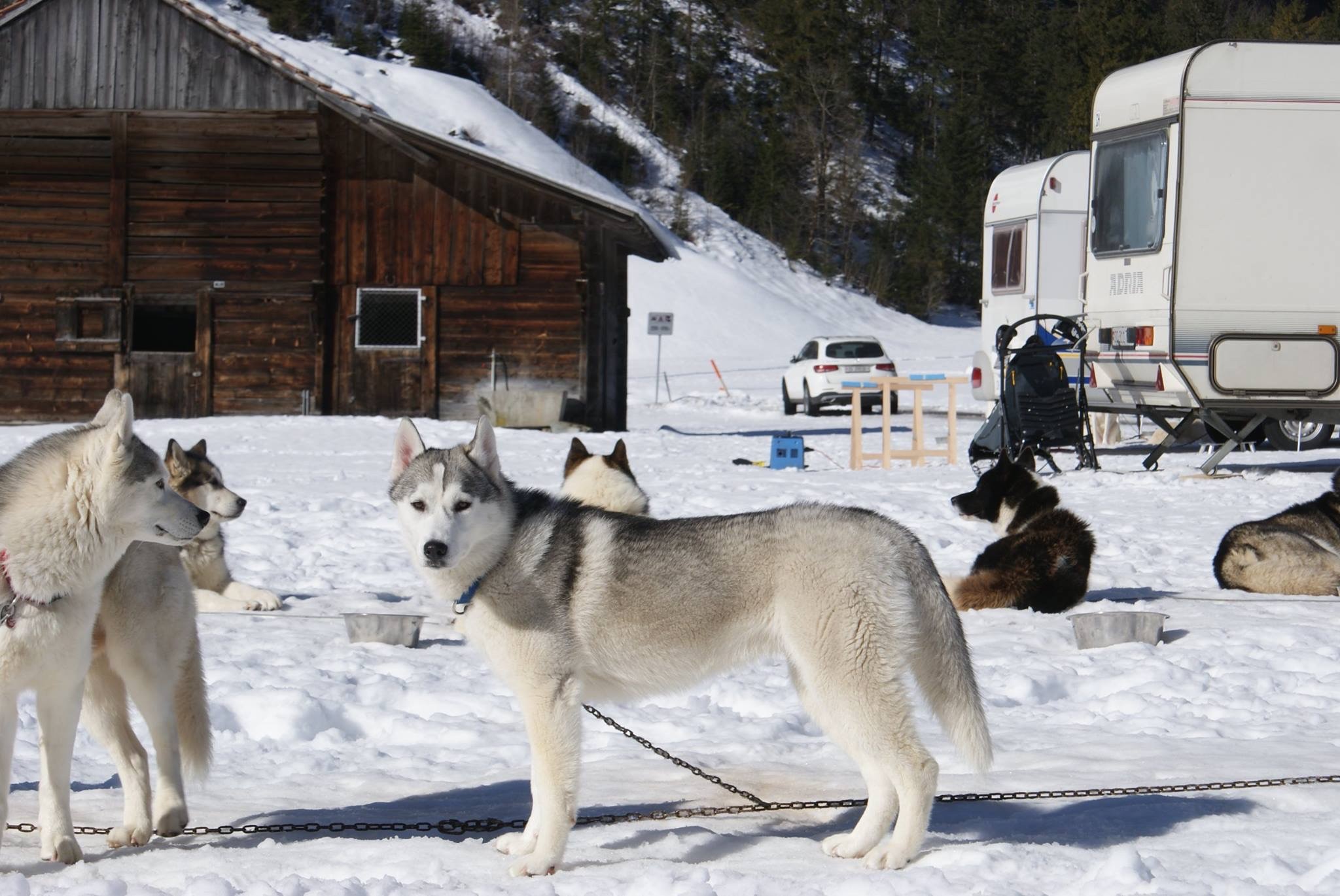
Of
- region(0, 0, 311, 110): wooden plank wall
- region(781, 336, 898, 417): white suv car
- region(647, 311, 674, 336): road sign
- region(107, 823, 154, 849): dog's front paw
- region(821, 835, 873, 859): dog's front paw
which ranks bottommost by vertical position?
region(107, 823, 154, 849): dog's front paw

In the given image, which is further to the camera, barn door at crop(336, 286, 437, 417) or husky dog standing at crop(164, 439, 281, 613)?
barn door at crop(336, 286, 437, 417)

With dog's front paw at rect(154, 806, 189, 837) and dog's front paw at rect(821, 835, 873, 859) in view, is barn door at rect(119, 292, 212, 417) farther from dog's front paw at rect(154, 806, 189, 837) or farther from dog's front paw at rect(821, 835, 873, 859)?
dog's front paw at rect(821, 835, 873, 859)

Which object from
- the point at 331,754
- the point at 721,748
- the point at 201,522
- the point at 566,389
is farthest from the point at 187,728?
the point at 566,389

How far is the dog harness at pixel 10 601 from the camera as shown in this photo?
373 centimetres

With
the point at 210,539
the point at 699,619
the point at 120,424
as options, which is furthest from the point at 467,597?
the point at 210,539

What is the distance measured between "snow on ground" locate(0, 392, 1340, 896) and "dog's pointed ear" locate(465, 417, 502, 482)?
3.70 ft

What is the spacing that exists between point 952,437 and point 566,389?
7689 millimetres

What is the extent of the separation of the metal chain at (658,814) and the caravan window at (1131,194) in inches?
415

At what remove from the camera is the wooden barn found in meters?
22.1

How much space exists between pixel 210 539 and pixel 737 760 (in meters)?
4.17

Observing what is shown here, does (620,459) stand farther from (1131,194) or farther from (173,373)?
(173,373)

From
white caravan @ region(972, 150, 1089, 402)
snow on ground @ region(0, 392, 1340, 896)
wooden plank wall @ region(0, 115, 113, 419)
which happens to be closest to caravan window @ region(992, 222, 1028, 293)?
white caravan @ region(972, 150, 1089, 402)

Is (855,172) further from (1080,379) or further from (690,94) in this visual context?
(1080,379)

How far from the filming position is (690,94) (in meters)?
74.3
